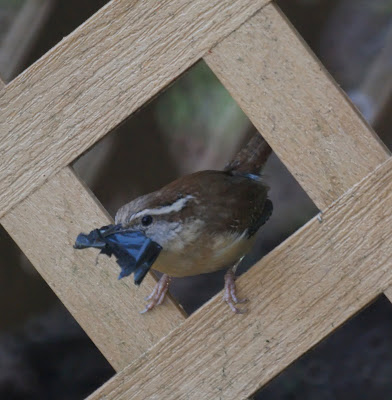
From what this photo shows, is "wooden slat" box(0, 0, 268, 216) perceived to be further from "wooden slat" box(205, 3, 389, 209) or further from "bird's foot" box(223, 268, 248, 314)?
"bird's foot" box(223, 268, 248, 314)

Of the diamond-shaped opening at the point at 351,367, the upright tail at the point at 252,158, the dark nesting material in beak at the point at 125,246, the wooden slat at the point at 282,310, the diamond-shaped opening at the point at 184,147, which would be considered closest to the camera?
the dark nesting material in beak at the point at 125,246

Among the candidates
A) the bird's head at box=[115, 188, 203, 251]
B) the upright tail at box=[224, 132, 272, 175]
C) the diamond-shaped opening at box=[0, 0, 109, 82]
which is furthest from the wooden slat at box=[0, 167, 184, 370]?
the diamond-shaped opening at box=[0, 0, 109, 82]

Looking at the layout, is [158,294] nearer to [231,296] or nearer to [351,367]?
[231,296]

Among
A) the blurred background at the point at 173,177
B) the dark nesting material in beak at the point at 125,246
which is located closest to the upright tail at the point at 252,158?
the dark nesting material in beak at the point at 125,246

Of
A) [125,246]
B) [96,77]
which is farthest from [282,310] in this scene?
[96,77]

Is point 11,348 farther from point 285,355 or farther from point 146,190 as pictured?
point 285,355

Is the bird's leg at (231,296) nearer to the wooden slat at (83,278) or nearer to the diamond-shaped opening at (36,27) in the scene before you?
the wooden slat at (83,278)

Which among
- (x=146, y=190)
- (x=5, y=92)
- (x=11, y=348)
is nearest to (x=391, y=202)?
(x=5, y=92)

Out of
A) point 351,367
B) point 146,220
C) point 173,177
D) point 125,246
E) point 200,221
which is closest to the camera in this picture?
point 125,246
